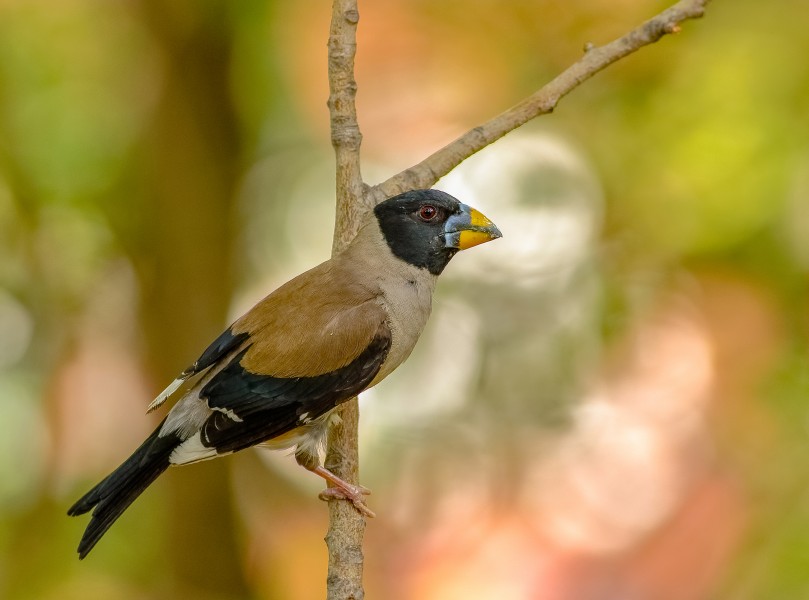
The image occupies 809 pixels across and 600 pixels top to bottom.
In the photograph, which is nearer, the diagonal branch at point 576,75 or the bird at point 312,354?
the bird at point 312,354

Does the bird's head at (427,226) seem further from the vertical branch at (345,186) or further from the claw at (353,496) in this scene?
the claw at (353,496)

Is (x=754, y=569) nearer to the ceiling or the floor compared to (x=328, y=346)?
nearer to the ceiling

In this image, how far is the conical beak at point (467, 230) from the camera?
3.43 metres

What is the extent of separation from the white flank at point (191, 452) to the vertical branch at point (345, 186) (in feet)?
1.40

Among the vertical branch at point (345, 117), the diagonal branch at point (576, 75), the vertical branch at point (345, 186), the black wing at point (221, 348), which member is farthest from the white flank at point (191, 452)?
the diagonal branch at point (576, 75)

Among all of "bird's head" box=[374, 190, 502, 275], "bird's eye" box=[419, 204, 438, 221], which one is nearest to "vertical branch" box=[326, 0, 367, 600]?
"bird's head" box=[374, 190, 502, 275]

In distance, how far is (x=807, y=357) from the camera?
533 cm

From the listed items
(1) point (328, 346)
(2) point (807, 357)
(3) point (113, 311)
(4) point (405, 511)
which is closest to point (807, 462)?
(2) point (807, 357)

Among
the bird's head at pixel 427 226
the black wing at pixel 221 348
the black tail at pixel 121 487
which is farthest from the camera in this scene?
the bird's head at pixel 427 226

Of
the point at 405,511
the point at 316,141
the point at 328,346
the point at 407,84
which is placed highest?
the point at 407,84

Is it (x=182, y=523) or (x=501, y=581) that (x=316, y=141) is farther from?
(x=501, y=581)

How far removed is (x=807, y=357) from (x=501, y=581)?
2.23 m

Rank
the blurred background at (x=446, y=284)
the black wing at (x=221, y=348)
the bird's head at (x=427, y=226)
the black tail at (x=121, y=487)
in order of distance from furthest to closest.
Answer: the blurred background at (x=446, y=284), the bird's head at (x=427, y=226), the black wing at (x=221, y=348), the black tail at (x=121, y=487)

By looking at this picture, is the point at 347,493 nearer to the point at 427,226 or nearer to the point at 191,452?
the point at 191,452
